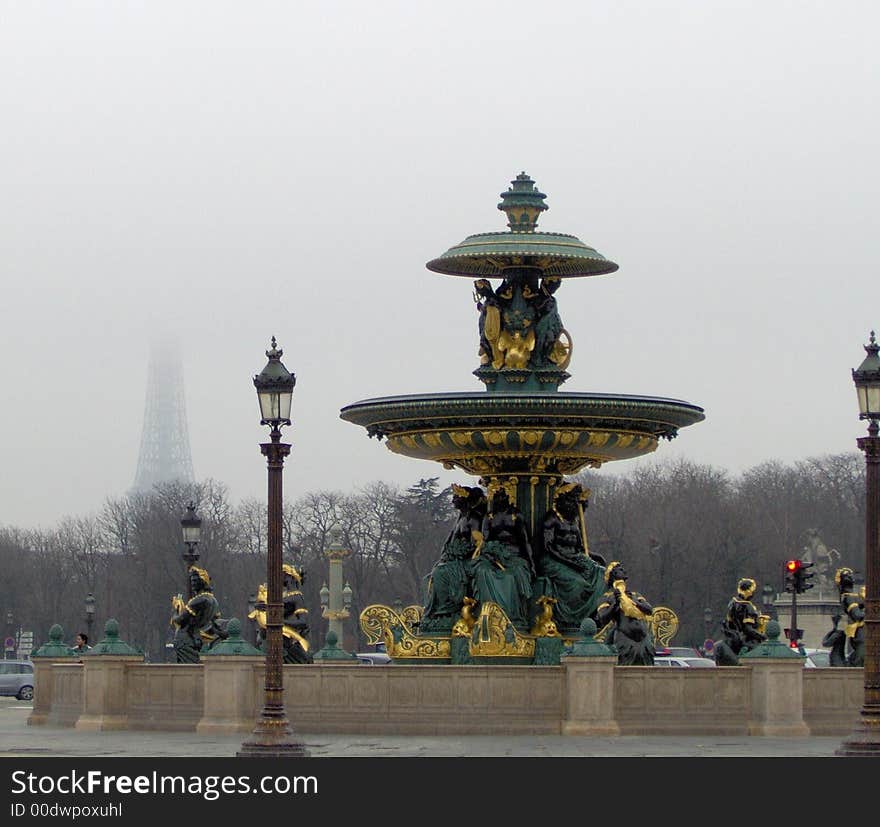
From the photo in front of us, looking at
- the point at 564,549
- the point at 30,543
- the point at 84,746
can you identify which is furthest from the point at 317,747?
the point at 30,543

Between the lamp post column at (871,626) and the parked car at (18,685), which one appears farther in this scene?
the parked car at (18,685)

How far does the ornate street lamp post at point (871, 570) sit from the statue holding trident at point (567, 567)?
771cm

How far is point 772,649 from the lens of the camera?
29.0 metres

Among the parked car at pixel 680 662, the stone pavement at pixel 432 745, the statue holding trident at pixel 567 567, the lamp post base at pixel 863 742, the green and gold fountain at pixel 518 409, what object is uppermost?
the green and gold fountain at pixel 518 409

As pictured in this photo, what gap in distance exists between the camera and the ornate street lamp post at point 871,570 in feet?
80.5

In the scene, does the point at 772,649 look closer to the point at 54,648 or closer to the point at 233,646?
the point at 233,646

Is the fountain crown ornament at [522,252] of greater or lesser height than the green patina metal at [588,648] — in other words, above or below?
above

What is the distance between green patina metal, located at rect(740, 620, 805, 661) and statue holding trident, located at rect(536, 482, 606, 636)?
138 inches

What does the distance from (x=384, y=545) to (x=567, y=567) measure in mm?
73698

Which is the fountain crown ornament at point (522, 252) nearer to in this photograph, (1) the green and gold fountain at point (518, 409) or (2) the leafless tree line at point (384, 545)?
(1) the green and gold fountain at point (518, 409)

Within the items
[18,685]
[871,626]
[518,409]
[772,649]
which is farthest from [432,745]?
[18,685]

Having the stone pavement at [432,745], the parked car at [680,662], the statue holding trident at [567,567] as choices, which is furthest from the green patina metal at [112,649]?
the parked car at [680,662]

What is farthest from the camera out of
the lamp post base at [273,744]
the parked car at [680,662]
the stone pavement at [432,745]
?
the parked car at [680,662]

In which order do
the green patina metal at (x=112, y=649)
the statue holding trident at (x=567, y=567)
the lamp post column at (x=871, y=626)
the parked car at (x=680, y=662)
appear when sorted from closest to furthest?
1. the lamp post column at (x=871, y=626)
2. the green patina metal at (x=112, y=649)
3. the statue holding trident at (x=567, y=567)
4. the parked car at (x=680, y=662)
